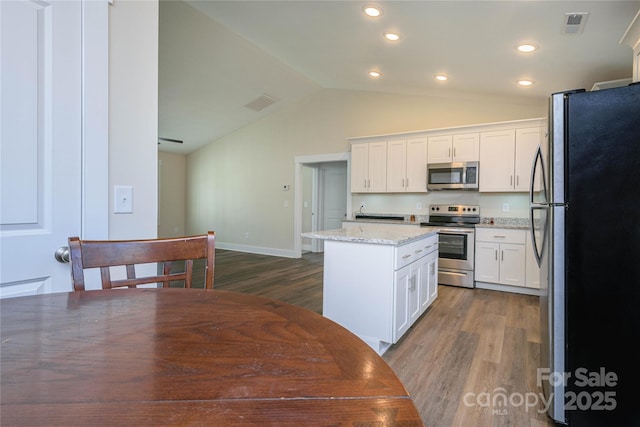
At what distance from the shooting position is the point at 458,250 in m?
4.32

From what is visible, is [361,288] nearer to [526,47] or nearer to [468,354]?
[468,354]

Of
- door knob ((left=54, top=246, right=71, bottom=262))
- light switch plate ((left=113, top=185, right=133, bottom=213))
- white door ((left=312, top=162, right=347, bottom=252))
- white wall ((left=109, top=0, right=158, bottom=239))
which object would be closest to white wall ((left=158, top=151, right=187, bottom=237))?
white door ((left=312, top=162, right=347, bottom=252))

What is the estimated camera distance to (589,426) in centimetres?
150

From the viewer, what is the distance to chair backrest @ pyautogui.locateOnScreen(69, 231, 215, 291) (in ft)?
3.45

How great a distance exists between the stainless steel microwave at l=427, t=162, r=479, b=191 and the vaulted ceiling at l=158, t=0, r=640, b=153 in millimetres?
1015

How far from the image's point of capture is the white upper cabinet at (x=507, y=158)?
13.3 ft

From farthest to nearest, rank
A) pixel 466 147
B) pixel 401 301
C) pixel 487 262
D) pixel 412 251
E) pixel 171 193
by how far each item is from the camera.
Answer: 1. pixel 171 193
2. pixel 466 147
3. pixel 487 262
4. pixel 412 251
5. pixel 401 301

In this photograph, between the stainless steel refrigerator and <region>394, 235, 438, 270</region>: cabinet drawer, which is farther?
<region>394, 235, 438, 270</region>: cabinet drawer

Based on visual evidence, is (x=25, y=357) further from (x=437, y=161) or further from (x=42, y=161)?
(x=437, y=161)

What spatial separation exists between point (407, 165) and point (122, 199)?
423cm

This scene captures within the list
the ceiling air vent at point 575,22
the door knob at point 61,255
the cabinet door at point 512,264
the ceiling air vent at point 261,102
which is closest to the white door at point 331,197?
the ceiling air vent at point 261,102

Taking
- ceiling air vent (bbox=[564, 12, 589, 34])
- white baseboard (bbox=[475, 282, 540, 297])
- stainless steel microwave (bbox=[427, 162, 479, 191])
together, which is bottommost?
white baseboard (bbox=[475, 282, 540, 297])

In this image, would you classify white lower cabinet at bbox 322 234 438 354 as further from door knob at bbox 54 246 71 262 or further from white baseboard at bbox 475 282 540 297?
white baseboard at bbox 475 282 540 297

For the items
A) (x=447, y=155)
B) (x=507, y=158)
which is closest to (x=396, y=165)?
(x=447, y=155)
